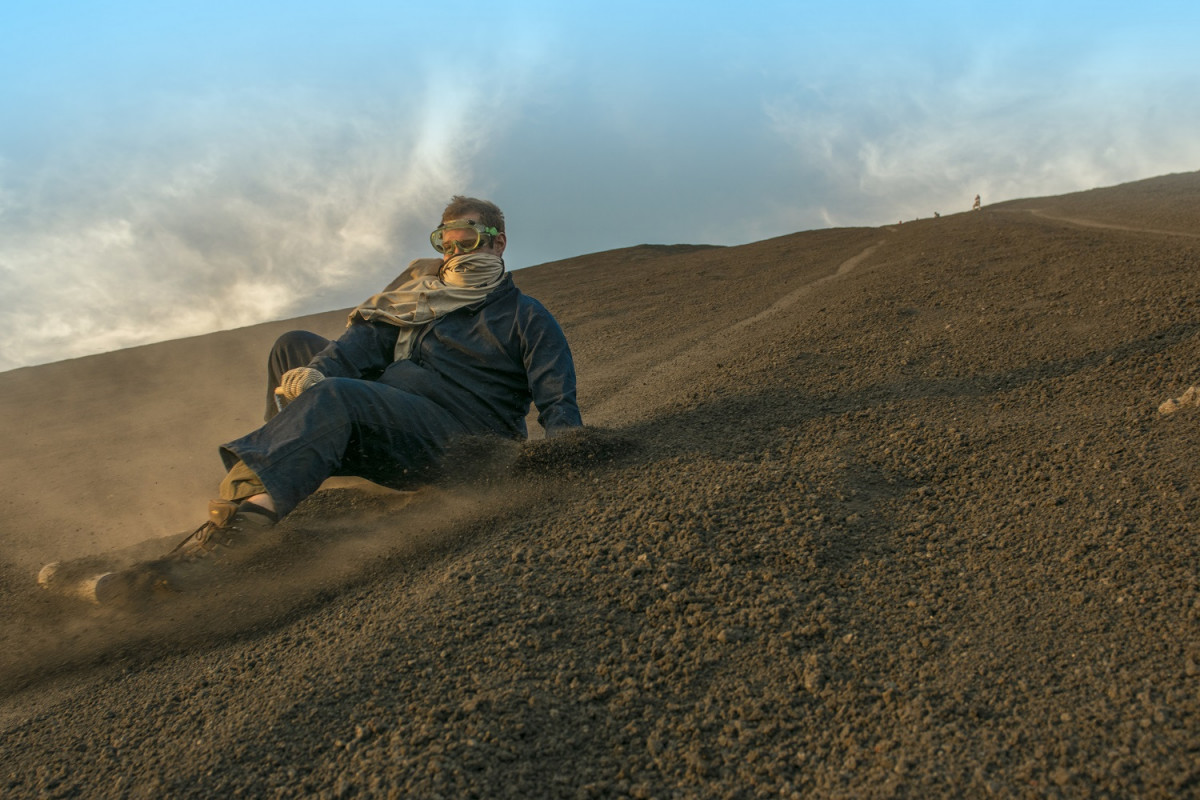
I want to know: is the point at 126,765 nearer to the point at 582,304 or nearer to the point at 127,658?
the point at 127,658

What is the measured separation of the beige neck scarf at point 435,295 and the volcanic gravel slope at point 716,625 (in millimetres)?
799

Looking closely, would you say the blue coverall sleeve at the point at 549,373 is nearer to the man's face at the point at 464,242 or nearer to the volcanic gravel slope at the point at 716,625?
the volcanic gravel slope at the point at 716,625

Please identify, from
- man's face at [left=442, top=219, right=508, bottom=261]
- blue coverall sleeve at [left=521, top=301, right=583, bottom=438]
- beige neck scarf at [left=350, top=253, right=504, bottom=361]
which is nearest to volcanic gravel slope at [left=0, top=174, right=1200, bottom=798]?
blue coverall sleeve at [left=521, top=301, right=583, bottom=438]

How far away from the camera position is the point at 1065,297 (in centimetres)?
654

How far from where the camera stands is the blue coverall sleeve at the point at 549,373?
12.7 feet

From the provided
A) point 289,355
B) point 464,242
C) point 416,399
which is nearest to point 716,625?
point 416,399

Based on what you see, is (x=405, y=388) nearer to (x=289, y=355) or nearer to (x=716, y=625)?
(x=289, y=355)

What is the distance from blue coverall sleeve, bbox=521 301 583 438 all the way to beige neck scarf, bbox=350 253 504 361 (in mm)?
314

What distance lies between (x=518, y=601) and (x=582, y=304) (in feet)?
31.7

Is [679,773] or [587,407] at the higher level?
[587,407]

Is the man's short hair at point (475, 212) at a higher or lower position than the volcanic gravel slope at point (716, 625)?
higher

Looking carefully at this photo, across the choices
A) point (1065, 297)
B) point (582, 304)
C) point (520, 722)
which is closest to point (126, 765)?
point (520, 722)

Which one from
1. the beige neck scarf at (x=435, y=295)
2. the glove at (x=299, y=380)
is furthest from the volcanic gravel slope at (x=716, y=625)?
the beige neck scarf at (x=435, y=295)

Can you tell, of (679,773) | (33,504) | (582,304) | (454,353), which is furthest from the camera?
(582,304)
